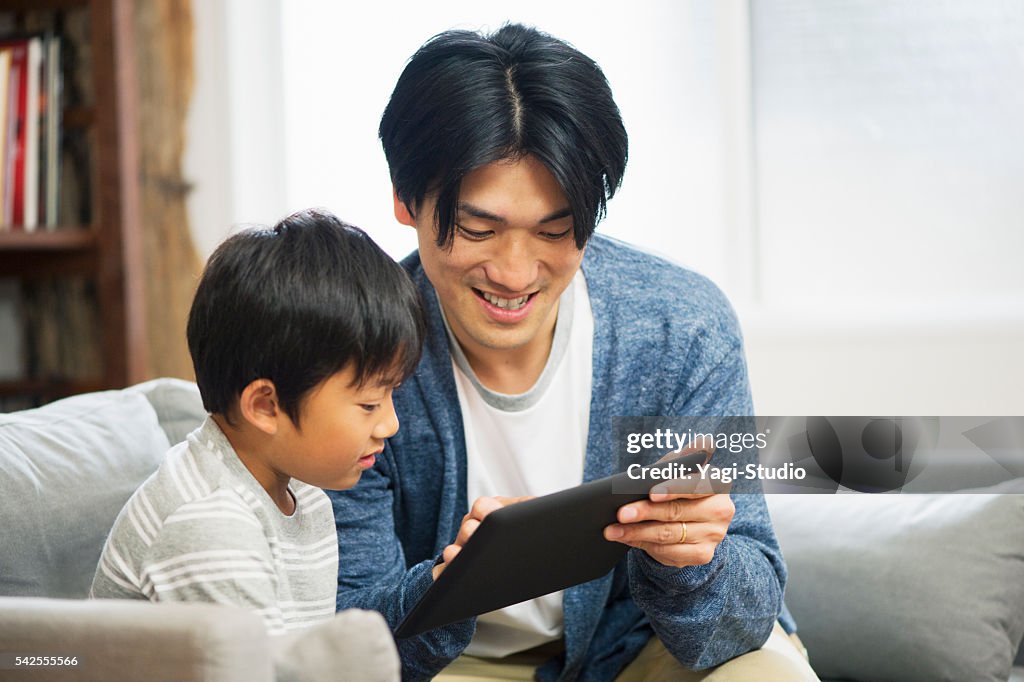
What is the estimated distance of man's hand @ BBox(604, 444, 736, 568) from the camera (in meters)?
1.10

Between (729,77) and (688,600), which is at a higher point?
(729,77)

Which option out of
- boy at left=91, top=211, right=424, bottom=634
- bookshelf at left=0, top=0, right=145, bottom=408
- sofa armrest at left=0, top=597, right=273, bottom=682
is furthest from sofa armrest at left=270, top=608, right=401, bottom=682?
bookshelf at left=0, top=0, right=145, bottom=408

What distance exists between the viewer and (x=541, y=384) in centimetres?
145

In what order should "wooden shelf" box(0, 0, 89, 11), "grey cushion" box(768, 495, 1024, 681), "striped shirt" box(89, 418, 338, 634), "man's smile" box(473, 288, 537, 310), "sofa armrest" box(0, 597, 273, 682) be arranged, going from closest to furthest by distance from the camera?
"sofa armrest" box(0, 597, 273, 682)
"striped shirt" box(89, 418, 338, 634)
"man's smile" box(473, 288, 537, 310)
"grey cushion" box(768, 495, 1024, 681)
"wooden shelf" box(0, 0, 89, 11)

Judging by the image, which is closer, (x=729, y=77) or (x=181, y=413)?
(x=181, y=413)

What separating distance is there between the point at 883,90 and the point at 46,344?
203cm

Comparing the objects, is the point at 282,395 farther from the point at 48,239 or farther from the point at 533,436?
the point at 48,239

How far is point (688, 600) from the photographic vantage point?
121cm

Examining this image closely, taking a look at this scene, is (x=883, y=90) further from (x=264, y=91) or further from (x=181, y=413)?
(x=181, y=413)

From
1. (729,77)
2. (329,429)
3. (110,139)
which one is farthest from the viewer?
(729,77)

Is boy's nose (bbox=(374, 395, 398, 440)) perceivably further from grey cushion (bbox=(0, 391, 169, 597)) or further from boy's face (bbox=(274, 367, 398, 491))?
grey cushion (bbox=(0, 391, 169, 597))

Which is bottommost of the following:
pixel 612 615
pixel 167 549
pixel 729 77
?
pixel 612 615

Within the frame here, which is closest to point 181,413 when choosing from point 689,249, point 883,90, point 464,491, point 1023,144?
point 464,491

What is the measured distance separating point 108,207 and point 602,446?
4.77ft
